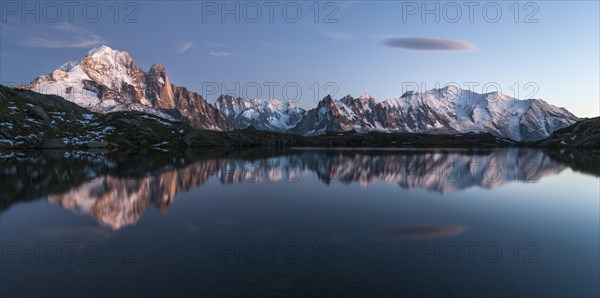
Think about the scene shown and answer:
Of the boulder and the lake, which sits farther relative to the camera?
the boulder

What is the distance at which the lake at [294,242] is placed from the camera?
2003 cm

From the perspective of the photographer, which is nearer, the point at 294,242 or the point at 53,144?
the point at 294,242

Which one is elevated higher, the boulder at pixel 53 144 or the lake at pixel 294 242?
the boulder at pixel 53 144

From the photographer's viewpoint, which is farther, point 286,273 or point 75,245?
point 75,245

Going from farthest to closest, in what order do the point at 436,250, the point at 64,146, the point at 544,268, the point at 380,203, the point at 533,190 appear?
1. the point at 64,146
2. the point at 533,190
3. the point at 380,203
4. the point at 436,250
5. the point at 544,268

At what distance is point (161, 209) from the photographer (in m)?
41.1

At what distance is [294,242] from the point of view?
1113 inches

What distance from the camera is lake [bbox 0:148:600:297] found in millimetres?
20031

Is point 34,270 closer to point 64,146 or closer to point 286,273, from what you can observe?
point 286,273

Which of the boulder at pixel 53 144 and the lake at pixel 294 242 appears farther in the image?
the boulder at pixel 53 144

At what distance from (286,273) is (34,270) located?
14820 millimetres

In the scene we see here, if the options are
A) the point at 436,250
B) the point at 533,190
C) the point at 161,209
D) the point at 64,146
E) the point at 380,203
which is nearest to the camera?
the point at 436,250

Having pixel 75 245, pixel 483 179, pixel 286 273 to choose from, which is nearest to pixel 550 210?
pixel 483 179

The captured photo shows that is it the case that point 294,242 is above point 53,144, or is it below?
below
